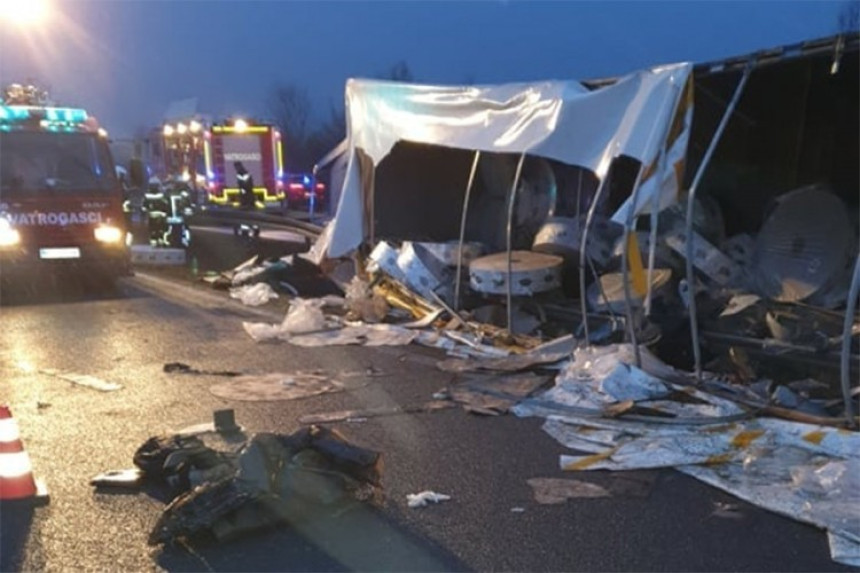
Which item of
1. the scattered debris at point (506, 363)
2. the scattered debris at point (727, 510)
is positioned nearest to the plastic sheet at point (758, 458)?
the scattered debris at point (727, 510)

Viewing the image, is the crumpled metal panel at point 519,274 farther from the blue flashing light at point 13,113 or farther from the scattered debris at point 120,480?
the blue flashing light at point 13,113

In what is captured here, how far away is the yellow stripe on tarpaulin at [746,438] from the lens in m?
5.22

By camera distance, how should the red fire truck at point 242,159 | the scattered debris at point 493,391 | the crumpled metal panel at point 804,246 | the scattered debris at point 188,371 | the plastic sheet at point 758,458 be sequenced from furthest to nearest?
the red fire truck at point 242,159, the crumpled metal panel at point 804,246, the scattered debris at point 188,371, the scattered debris at point 493,391, the plastic sheet at point 758,458

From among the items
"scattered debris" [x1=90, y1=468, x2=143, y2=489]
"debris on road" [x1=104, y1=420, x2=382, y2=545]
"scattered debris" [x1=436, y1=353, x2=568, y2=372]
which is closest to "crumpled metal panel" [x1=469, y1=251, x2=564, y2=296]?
"scattered debris" [x1=436, y1=353, x2=568, y2=372]

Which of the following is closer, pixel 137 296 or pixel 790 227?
pixel 790 227

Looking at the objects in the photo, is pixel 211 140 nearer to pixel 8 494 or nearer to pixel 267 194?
pixel 267 194

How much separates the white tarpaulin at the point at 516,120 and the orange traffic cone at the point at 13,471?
193 inches

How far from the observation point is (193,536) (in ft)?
13.2

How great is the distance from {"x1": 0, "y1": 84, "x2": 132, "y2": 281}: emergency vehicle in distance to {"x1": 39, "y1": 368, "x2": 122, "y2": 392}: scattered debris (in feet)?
14.7

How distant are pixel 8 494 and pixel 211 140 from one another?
2090cm

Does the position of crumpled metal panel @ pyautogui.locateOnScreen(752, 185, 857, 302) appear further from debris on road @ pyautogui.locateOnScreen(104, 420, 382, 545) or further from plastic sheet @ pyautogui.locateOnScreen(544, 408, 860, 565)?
debris on road @ pyautogui.locateOnScreen(104, 420, 382, 545)

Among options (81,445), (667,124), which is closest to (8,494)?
(81,445)

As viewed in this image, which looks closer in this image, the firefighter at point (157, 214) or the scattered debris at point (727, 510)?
the scattered debris at point (727, 510)

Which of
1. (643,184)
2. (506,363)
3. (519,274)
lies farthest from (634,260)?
(519,274)
